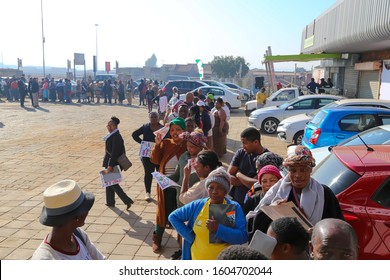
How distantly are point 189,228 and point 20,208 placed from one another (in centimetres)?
448

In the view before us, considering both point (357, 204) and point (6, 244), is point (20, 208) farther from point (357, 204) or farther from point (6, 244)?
point (357, 204)

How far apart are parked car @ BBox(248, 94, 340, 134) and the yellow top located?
1140 cm

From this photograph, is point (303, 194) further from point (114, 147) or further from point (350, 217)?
point (114, 147)

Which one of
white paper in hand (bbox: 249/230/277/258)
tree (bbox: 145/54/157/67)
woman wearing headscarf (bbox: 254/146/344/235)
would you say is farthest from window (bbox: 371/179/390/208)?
tree (bbox: 145/54/157/67)

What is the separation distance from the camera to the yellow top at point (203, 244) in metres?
2.89

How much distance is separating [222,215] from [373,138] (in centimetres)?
445

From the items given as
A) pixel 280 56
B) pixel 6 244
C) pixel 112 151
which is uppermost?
pixel 280 56

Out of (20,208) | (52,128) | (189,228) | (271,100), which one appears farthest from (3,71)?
(189,228)

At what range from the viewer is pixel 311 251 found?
89.9 inches

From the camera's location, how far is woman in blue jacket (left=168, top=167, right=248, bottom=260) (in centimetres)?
286

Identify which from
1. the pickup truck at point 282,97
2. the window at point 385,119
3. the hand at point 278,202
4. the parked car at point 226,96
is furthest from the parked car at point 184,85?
the hand at point 278,202

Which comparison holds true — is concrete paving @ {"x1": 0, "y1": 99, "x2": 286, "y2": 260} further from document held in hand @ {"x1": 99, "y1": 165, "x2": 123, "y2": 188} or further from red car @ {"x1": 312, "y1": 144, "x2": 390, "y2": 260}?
red car @ {"x1": 312, "y1": 144, "x2": 390, "y2": 260}

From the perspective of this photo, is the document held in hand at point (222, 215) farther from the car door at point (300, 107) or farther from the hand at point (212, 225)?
the car door at point (300, 107)

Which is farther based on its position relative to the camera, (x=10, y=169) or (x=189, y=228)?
(x=10, y=169)
